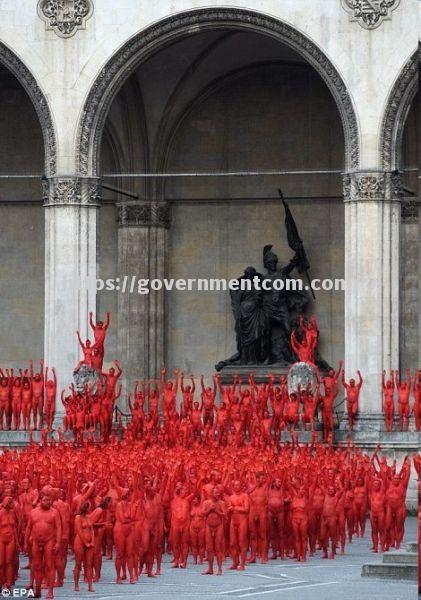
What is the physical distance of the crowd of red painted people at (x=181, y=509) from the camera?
20672 millimetres

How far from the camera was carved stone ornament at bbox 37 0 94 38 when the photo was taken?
34.7 metres

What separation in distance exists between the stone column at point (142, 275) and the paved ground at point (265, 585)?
1629 cm

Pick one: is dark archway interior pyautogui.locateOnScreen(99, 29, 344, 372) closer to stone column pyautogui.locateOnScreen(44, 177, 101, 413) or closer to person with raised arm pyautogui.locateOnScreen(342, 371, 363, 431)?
stone column pyautogui.locateOnScreen(44, 177, 101, 413)

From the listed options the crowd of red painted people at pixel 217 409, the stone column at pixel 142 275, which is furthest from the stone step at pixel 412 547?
the stone column at pixel 142 275

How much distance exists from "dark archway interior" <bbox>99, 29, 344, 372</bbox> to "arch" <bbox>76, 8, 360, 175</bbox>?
4383 mm

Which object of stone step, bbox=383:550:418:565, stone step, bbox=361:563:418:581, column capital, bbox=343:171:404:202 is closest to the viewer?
stone step, bbox=361:563:418:581

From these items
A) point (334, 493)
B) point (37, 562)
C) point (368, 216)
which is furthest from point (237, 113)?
point (37, 562)

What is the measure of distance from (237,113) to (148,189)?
269cm

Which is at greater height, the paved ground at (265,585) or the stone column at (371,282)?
the stone column at (371,282)

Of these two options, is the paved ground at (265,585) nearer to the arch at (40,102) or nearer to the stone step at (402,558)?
the stone step at (402,558)

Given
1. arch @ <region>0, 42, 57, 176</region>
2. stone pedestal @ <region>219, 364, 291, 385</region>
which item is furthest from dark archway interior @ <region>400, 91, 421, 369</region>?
arch @ <region>0, 42, 57, 176</region>

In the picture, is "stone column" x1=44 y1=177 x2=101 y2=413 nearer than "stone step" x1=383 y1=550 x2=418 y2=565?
No

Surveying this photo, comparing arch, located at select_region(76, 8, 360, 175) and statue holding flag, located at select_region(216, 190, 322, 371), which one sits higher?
arch, located at select_region(76, 8, 360, 175)

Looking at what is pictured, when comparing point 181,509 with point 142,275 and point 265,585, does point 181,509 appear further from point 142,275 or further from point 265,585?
point 142,275
